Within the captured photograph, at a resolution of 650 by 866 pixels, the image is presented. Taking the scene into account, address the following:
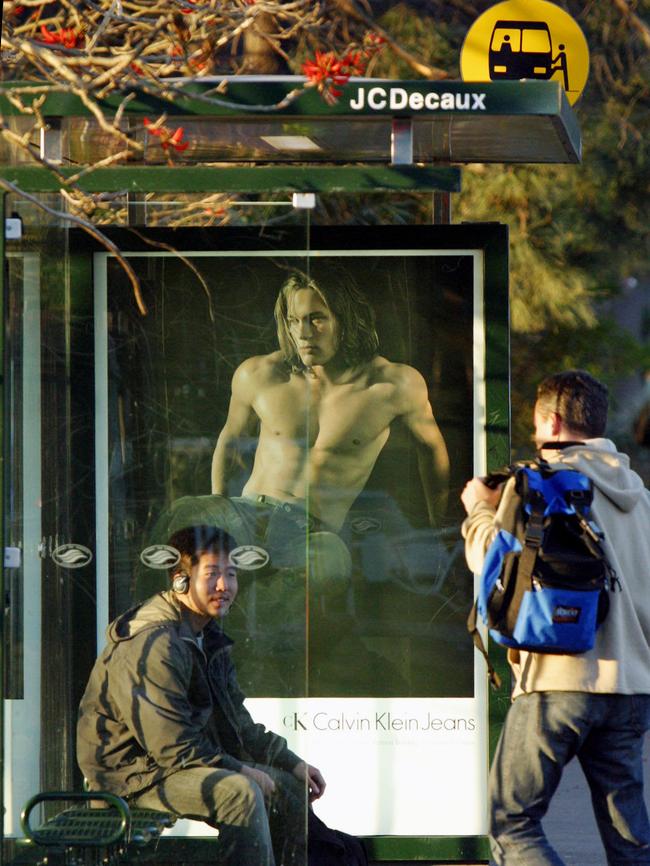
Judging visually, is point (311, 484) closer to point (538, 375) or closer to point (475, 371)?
point (475, 371)

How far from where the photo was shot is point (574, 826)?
272 inches

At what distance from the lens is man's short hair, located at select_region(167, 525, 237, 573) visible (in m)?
4.79

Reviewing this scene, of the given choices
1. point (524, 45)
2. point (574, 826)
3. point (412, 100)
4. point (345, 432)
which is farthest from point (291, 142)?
point (574, 826)

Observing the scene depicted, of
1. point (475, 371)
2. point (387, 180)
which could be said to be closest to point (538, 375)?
point (475, 371)

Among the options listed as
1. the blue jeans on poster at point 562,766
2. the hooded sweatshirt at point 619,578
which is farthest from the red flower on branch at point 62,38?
the blue jeans on poster at point 562,766

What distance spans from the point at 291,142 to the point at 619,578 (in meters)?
1.92

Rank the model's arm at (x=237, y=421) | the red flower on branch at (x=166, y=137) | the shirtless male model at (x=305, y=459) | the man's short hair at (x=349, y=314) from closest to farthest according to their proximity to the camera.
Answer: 1. the red flower on branch at (x=166, y=137)
2. the shirtless male model at (x=305, y=459)
3. the model's arm at (x=237, y=421)
4. the man's short hair at (x=349, y=314)

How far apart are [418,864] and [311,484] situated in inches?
57.2

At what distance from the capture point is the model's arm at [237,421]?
16.3ft

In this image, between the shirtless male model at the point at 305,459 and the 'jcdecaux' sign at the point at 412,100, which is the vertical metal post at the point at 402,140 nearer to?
the 'jcdecaux' sign at the point at 412,100

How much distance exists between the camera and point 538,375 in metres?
12.9

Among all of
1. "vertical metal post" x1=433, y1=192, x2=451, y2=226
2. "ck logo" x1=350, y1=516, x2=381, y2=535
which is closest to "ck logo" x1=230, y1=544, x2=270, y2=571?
"ck logo" x1=350, y1=516, x2=381, y2=535

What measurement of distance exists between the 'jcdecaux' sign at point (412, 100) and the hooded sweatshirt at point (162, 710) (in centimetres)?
166

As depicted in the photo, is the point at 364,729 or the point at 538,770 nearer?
the point at 538,770
